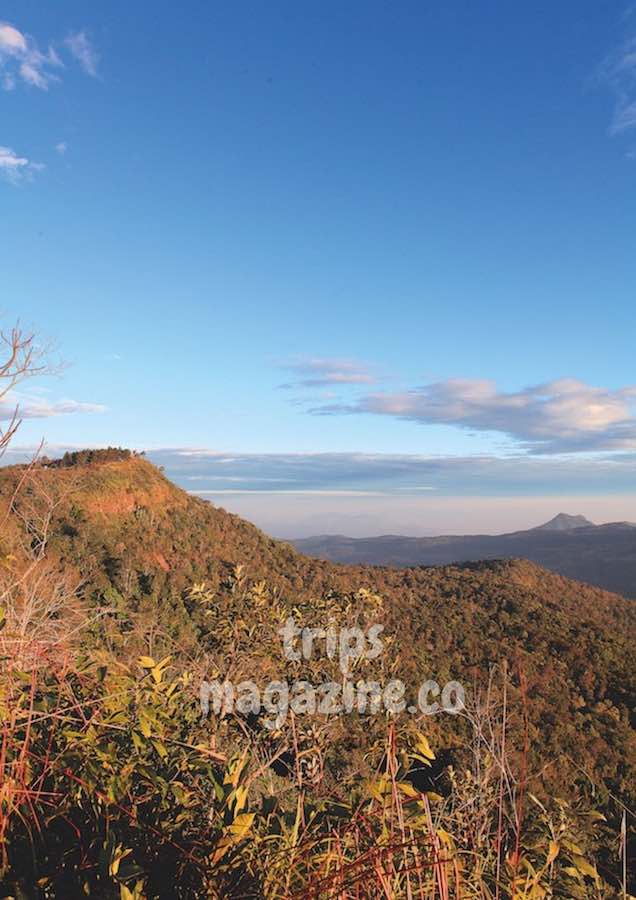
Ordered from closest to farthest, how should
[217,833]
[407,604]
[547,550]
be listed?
[217,833]
[407,604]
[547,550]

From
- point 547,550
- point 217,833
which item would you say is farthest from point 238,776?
point 547,550

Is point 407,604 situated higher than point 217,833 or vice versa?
point 217,833

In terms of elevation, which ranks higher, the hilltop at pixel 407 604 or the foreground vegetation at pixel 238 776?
the foreground vegetation at pixel 238 776

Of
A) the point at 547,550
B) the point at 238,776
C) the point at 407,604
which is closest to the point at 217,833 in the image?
the point at 238,776

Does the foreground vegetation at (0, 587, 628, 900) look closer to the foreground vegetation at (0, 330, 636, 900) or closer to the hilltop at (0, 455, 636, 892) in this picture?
the foreground vegetation at (0, 330, 636, 900)

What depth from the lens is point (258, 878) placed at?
5.08ft

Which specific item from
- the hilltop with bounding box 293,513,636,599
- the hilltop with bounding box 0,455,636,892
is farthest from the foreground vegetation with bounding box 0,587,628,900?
the hilltop with bounding box 293,513,636,599

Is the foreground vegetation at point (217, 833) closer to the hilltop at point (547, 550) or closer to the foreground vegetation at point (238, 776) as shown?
the foreground vegetation at point (238, 776)

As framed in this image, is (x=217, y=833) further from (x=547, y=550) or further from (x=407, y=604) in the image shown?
(x=547, y=550)

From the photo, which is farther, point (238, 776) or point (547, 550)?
point (547, 550)

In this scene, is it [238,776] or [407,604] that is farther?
[407,604]

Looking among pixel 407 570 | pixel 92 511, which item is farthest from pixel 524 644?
pixel 92 511

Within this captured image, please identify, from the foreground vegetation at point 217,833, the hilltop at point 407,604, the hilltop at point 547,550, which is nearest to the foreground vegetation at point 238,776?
the foreground vegetation at point 217,833

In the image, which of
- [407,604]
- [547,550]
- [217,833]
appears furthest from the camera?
[547,550]
